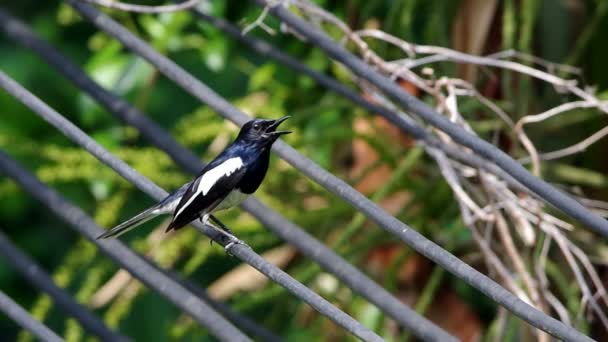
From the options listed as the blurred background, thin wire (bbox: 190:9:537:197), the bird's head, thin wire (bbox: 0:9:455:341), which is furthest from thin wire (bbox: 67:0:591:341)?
the blurred background

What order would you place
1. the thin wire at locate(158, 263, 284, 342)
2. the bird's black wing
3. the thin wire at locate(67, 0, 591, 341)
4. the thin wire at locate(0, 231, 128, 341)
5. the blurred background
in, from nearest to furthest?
the thin wire at locate(67, 0, 591, 341) → the thin wire at locate(0, 231, 128, 341) → the bird's black wing → the thin wire at locate(158, 263, 284, 342) → the blurred background

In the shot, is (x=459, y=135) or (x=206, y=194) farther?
(x=206, y=194)

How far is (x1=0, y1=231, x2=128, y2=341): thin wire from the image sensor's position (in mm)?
2416

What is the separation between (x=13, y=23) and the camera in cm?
272

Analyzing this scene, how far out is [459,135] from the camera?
1.98 m

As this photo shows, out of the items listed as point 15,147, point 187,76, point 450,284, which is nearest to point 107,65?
point 15,147

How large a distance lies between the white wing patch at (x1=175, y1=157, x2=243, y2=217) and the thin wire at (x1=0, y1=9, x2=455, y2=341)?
0.04 metres

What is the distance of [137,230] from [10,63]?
703 millimetres

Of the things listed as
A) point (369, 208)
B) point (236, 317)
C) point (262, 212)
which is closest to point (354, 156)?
point (236, 317)

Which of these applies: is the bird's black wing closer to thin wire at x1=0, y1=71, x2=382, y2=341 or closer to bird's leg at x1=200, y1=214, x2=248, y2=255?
bird's leg at x1=200, y1=214, x2=248, y2=255

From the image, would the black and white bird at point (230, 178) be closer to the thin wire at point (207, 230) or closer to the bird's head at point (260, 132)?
the bird's head at point (260, 132)

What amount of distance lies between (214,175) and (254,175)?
77mm

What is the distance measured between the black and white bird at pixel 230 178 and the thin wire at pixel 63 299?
165 mm

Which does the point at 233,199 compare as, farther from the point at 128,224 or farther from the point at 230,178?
the point at 128,224
